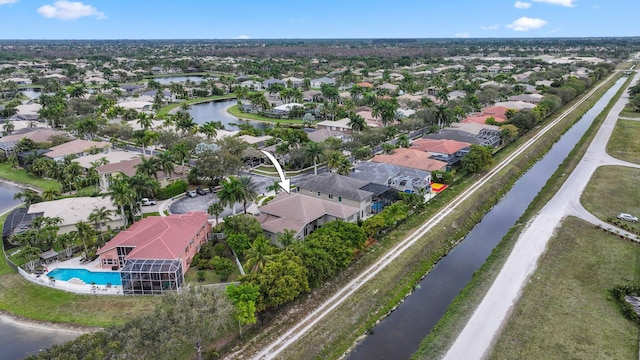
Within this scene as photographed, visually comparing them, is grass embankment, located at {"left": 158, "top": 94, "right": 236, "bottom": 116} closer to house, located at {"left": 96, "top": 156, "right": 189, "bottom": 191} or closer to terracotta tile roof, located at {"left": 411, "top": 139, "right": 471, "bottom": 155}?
house, located at {"left": 96, "top": 156, "right": 189, "bottom": 191}

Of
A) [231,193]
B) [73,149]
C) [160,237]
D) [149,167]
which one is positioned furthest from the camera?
[73,149]

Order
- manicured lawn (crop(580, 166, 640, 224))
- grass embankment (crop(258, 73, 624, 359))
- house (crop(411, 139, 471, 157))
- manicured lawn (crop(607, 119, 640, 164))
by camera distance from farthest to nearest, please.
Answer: manicured lawn (crop(607, 119, 640, 164)), house (crop(411, 139, 471, 157)), manicured lawn (crop(580, 166, 640, 224)), grass embankment (crop(258, 73, 624, 359))

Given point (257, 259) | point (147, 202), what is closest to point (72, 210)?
Answer: point (147, 202)

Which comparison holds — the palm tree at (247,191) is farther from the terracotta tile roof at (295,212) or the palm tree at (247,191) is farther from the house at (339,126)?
the house at (339,126)

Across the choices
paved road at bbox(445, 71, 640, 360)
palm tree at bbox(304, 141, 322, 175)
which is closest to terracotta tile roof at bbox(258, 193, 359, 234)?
palm tree at bbox(304, 141, 322, 175)

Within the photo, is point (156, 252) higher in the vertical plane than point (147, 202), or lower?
higher

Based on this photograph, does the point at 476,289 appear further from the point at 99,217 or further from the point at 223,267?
the point at 99,217
